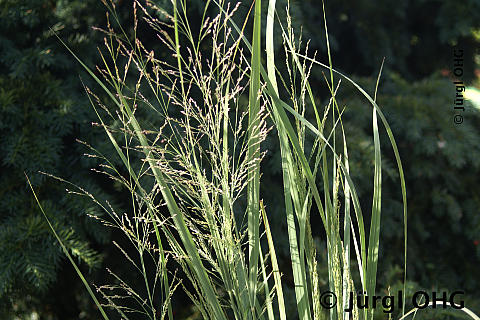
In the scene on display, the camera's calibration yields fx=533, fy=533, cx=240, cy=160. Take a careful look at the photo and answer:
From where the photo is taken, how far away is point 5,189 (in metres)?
1.57

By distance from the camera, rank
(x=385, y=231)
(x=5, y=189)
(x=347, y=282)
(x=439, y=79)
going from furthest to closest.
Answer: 1. (x=439, y=79)
2. (x=385, y=231)
3. (x=5, y=189)
4. (x=347, y=282)

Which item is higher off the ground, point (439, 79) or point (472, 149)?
point (439, 79)

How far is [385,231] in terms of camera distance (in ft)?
6.82

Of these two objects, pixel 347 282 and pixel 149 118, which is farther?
pixel 149 118

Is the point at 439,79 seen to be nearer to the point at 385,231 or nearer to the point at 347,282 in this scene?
the point at 385,231

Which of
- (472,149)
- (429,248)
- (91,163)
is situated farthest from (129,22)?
(429,248)

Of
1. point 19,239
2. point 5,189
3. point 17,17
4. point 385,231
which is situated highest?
point 17,17

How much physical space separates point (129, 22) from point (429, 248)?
5.30 ft

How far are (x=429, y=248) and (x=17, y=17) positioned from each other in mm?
1914

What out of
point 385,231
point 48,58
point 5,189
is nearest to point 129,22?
point 48,58

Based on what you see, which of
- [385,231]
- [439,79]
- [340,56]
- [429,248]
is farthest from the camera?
[340,56]

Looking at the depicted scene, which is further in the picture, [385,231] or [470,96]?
[470,96]

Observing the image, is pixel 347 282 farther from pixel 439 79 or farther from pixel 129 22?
pixel 439 79

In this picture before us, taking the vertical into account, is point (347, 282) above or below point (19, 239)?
above
